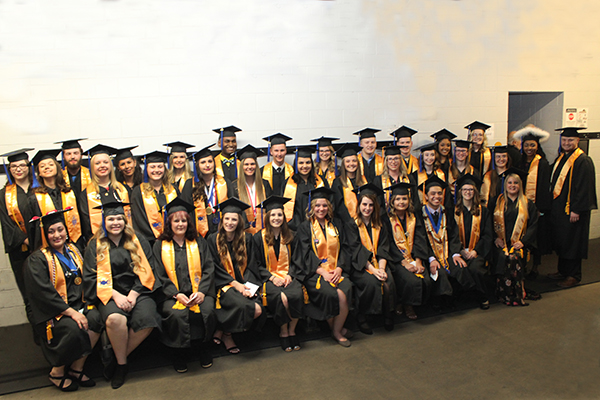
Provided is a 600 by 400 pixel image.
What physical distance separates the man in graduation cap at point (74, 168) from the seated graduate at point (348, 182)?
2.48 meters

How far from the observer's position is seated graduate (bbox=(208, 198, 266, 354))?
136 inches

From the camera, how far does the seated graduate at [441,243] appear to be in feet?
13.8

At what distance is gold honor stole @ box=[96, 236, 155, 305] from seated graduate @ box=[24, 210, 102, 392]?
152mm

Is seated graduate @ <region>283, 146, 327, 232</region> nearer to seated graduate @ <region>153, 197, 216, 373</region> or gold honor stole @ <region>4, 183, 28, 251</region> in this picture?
seated graduate @ <region>153, 197, 216, 373</region>

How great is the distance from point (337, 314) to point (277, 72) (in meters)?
3.20

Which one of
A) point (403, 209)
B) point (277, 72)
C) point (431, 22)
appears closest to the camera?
point (403, 209)

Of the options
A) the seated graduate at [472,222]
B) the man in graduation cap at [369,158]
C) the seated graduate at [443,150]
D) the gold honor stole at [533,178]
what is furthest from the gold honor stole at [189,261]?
the gold honor stole at [533,178]

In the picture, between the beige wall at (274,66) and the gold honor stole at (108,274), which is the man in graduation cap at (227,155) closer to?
the beige wall at (274,66)

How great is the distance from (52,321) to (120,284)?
1.67ft

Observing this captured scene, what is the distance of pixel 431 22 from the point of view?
19.9 ft

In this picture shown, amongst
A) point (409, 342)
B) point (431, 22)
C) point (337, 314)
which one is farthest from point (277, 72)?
point (409, 342)

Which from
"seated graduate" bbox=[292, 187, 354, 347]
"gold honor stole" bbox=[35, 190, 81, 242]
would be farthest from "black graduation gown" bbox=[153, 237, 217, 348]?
"gold honor stole" bbox=[35, 190, 81, 242]

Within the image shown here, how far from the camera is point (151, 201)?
161 inches

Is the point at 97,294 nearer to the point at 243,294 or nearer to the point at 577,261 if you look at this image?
the point at 243,294
